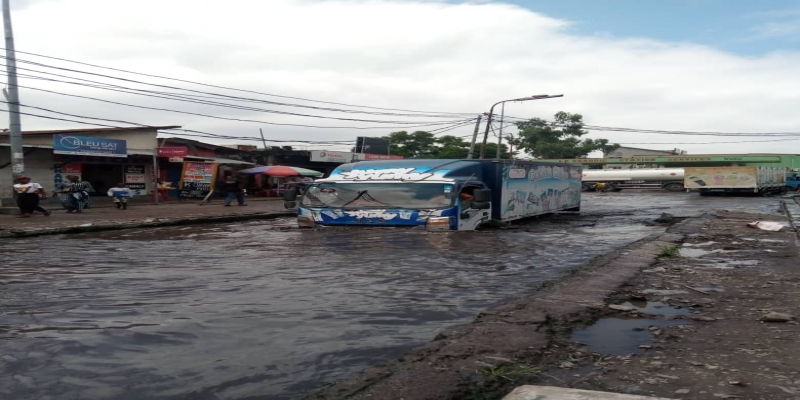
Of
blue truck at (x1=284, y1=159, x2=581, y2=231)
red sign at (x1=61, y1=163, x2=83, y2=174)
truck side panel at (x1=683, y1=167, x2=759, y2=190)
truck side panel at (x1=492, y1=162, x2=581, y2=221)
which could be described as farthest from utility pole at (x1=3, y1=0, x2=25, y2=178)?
truck side panel at (x1=683, y1=167, x2=759, y2=190)

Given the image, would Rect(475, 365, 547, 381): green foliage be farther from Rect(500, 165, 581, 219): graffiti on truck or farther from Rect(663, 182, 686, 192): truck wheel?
Rect(663, 182, 686, 192): truck wheel

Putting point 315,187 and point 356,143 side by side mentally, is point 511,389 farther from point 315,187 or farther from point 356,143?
point 356,143

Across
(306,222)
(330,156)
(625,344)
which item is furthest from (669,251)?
(330,156)

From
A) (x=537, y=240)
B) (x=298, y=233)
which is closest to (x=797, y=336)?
(x=537, y=240)

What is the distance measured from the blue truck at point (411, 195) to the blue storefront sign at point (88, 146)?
14.2 m

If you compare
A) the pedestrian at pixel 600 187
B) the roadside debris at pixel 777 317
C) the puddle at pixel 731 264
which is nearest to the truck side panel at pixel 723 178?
the pedestrian at pixel 600 187

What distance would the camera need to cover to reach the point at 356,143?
166ft

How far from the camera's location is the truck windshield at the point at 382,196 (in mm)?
12883

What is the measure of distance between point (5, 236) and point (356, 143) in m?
37.7

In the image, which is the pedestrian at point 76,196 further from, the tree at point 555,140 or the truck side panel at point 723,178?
the tree at point 555,140

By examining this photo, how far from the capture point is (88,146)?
25.3 meters

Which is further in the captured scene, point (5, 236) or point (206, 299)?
point (5, 236)

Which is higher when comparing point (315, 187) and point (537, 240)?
point (315, 187)

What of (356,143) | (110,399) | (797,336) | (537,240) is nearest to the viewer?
(110,399)
